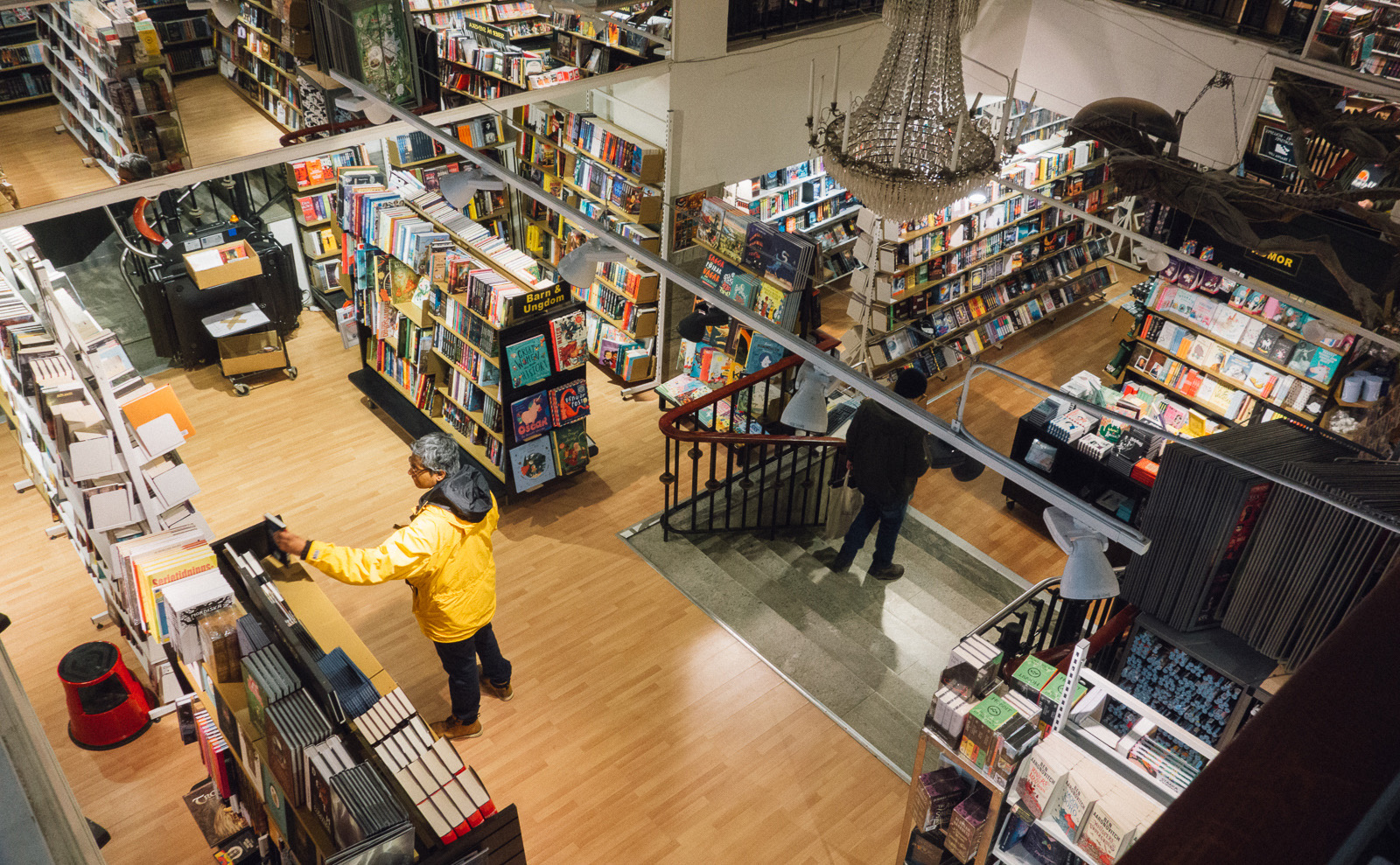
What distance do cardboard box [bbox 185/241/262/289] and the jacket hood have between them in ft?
14.3

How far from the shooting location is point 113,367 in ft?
14.9

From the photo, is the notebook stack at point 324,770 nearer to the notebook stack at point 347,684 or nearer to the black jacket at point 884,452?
the notebook stack at point 347,684

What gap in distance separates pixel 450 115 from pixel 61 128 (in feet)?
10.4

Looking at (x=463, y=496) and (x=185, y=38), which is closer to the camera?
(x=463, y=496)

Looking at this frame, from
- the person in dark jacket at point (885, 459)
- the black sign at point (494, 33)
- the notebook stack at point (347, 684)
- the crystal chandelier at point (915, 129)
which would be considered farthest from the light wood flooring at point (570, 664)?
the black sign at point (494, 33)

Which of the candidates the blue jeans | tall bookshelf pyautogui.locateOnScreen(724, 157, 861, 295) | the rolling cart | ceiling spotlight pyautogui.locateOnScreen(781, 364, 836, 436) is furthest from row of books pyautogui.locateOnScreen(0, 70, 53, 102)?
ceiling spotlight pyautogui.locateOnScreen(781, 364, 836, 436)

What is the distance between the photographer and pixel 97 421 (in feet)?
14.9

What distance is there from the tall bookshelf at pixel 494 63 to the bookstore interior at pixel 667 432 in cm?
5

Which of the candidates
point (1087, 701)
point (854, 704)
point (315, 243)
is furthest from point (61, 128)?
point (1087, 701)

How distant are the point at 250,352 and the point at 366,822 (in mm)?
5747

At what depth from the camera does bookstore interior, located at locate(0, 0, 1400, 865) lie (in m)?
3.34

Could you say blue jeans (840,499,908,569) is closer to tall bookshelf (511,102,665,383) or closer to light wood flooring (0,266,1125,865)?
light wood flooring (0,266,1125,865)

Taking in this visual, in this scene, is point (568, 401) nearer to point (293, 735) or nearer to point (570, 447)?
point (570, 447)

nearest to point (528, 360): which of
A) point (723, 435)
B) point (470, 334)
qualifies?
point (470, 334)
